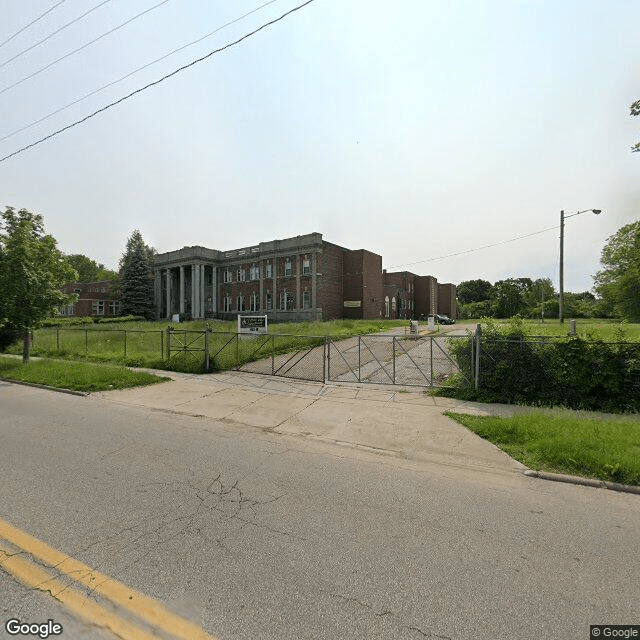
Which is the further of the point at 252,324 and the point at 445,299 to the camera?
the point at 445,299

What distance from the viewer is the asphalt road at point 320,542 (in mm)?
2373

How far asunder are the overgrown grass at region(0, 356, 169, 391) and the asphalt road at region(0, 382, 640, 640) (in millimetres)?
5383

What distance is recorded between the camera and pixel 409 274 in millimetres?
54906

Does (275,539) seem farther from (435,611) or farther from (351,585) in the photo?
(435,611)

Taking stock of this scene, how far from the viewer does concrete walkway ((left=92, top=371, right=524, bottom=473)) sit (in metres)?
5.87

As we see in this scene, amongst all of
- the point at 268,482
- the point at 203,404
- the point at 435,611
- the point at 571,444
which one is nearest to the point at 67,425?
the point at 203,404

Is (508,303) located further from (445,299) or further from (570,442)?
(570,442)

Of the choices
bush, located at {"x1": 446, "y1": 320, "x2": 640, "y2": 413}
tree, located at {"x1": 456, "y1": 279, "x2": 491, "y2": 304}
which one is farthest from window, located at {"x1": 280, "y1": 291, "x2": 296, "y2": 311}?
tree, located at {"x1": 456, "y1": 279, "x2": 491, "y2": 304}

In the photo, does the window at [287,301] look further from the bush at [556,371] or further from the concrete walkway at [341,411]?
the bush at [556,371]

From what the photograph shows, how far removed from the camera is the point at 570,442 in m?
5.40

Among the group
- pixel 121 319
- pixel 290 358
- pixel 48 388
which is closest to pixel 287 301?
pixel 121 319

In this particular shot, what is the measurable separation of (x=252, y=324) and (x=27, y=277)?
9082 millimetres

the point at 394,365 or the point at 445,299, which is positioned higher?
the point at 445,299

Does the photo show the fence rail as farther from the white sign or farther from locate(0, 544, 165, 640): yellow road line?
locate(0, 544, 165, 640): yellow road line
